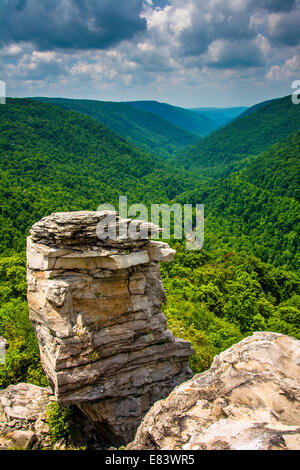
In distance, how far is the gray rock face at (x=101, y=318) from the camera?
53.6 feet

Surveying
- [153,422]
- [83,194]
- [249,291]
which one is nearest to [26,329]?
[153,422]

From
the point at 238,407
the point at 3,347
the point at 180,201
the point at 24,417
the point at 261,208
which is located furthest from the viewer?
the point at 180,201

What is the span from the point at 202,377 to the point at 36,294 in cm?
995

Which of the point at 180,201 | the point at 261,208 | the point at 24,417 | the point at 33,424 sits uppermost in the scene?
the point at 180,201

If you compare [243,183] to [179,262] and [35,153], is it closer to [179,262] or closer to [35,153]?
[179,262]

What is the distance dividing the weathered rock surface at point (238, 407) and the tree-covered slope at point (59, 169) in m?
55.7

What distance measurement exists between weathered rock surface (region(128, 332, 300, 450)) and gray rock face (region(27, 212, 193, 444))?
5.74m

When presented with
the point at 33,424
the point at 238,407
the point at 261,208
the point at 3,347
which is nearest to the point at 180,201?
the point at 261,208

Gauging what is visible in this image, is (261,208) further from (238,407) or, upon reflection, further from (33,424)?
(238,407)

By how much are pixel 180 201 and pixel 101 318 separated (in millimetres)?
125286

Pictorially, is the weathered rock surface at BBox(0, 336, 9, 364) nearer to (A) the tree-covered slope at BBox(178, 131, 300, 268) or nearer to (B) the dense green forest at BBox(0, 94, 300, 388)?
(B) the dense green forest at BBox(0, 94, 300, 388)

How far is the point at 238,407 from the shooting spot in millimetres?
11227

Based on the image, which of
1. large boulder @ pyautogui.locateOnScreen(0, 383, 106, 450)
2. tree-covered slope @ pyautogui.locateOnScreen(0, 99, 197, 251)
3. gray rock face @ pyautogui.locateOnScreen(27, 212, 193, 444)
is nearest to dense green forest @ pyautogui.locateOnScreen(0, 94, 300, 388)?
tree-covered slope @ pyautogui.locateOnScreen(0, 99, 197, 251)
